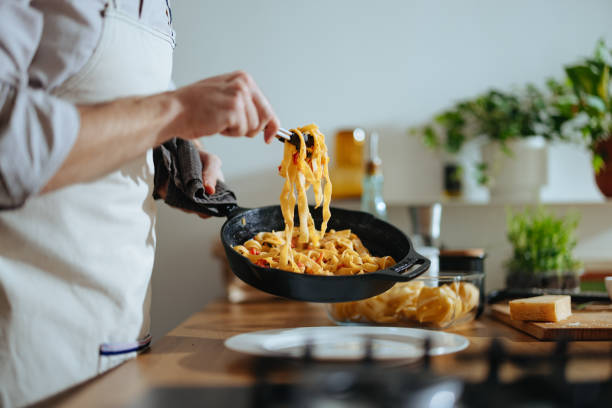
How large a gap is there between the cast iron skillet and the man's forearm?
0.22 m

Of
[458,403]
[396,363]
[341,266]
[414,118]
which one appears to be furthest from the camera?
[414,118]

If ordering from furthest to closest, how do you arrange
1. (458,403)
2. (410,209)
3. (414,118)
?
1. (414,118)
2. (410,209)
3. (458,403)

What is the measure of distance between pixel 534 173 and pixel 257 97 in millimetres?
1234

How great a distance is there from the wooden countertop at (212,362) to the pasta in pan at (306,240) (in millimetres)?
169

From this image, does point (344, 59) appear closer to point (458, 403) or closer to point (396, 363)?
point (396, 363)

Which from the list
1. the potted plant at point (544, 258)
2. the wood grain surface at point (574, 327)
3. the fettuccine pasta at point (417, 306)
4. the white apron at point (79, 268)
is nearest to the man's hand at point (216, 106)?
the white apron at point (79, 268)

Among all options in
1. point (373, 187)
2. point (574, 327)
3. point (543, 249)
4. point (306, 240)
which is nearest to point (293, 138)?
point (306, 240)

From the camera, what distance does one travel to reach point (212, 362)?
0.72 metres

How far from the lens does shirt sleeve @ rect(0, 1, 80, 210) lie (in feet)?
1.75

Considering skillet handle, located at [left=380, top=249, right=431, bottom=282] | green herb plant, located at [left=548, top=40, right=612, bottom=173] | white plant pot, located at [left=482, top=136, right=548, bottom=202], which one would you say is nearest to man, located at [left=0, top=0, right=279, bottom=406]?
skillet handle, located at [left=380, top=249, right=431, bottom=282]

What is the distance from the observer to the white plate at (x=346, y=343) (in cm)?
67

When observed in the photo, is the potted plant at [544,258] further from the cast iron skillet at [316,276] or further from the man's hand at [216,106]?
the man's hand at [216,106]

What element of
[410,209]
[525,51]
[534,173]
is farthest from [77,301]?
[525,51]

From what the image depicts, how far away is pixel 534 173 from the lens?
1.65 metres
